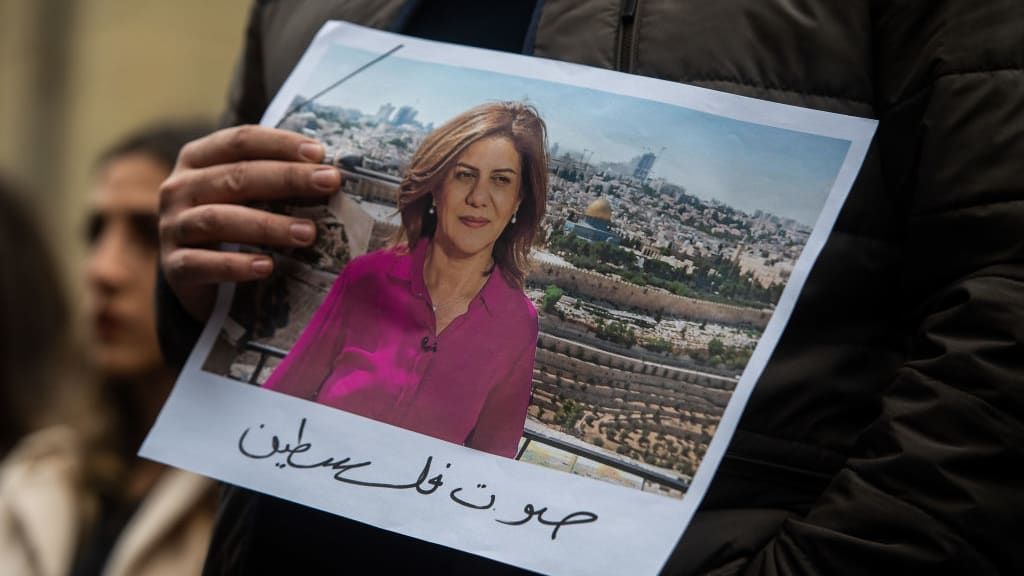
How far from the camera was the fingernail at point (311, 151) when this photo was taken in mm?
760

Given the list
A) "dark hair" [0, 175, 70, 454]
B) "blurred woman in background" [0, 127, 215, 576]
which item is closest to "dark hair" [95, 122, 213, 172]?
"blurred woman in background" [0, 127, 215, 576]

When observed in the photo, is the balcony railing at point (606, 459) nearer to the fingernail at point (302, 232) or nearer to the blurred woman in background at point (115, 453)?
the fingernail at point (302, 232)

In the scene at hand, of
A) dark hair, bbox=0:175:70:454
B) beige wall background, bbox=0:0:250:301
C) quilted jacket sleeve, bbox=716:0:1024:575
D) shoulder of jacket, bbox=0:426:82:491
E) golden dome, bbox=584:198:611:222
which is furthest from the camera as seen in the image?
beige wall background, bbox=0:0:250:301

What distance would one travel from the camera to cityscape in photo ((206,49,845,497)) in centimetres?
65

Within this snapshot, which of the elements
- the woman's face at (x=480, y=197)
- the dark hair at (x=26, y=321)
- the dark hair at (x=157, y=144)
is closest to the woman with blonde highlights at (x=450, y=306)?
the woman's face at (x=480, y=197)

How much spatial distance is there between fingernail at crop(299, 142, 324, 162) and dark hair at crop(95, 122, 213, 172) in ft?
4.07

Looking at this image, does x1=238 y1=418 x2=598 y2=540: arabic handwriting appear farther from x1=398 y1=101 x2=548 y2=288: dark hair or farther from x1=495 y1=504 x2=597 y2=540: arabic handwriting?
x1=398 y1=101 x2=548 y2=288: dark hair

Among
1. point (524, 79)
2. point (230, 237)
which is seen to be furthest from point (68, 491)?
point (524, 79)

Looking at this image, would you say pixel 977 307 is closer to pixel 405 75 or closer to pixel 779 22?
pixel 779 22

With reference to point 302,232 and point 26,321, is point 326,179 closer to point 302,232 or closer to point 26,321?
point 302,232

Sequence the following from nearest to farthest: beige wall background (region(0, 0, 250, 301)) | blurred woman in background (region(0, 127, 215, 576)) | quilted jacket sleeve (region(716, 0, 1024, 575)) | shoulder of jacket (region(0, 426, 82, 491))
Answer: quilted jacket sleeve (region(716, 0, 1024, 575)) < blurred woman in background (region(0, 127, 215, 576)) < shoulder of jacket (region(0, 426, 82, 491)) < beige wall background (region(0, 0, 250, 301))

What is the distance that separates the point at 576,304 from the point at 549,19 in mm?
208

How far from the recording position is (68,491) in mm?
1865

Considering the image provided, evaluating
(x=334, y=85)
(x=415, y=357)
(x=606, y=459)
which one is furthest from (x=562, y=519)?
(x=334, y=85)
